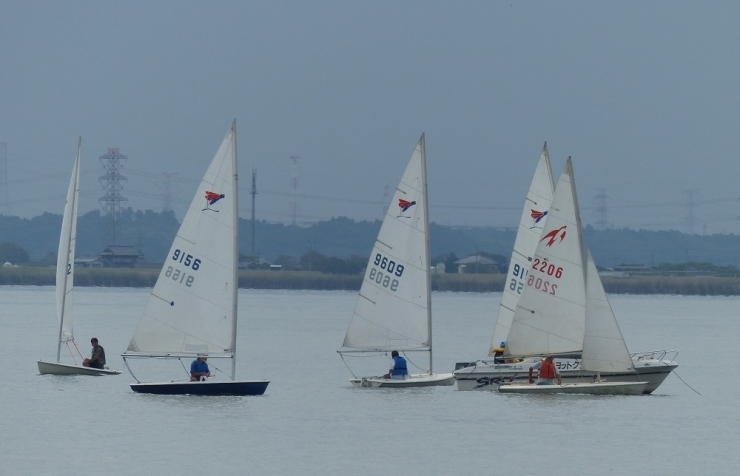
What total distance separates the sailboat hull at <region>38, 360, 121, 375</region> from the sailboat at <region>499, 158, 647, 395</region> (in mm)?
12932

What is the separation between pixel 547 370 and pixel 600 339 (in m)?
1.81

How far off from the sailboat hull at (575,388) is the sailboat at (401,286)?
7.52ft

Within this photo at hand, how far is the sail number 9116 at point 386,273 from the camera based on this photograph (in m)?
45.1

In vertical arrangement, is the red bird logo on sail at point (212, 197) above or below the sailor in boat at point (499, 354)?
above

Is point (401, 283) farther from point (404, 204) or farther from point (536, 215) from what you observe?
point (536, 215)

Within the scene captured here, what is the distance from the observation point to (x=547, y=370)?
43.3m

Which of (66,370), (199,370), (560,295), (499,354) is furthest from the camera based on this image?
(66,370)

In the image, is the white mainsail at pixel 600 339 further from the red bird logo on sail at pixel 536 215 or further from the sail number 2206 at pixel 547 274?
the red bird logo on sail at pixel 536 215

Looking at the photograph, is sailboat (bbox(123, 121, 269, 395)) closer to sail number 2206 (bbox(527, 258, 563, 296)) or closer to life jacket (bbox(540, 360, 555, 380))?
life jacket (bbox(540, 360, 555, 380))

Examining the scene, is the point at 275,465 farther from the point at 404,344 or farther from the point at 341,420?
the point at 404,344

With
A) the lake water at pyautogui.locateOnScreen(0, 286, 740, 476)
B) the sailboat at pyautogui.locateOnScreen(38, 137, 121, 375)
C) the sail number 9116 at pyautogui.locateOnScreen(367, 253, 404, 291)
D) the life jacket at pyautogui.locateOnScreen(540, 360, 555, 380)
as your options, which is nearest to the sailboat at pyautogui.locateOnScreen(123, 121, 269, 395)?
the lake water at pyautogui.locateOnScreen(0, 286, 740, 476)

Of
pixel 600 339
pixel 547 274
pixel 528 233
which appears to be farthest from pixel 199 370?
pixel 528 233

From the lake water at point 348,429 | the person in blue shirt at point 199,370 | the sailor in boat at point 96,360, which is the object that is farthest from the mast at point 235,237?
the sailor in boat at point 96,360

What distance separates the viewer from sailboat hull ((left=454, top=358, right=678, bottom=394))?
4441 cm
